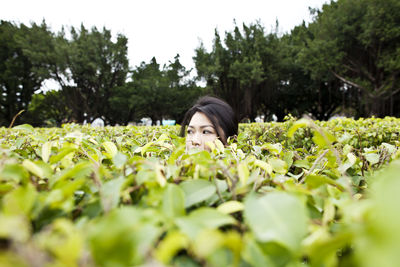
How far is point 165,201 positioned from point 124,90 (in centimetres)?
2790

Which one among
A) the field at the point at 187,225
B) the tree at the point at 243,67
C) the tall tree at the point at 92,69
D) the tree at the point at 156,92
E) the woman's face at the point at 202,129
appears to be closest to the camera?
the field at the point at 187,225

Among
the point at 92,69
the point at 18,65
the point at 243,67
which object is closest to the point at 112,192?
the point at 243,67

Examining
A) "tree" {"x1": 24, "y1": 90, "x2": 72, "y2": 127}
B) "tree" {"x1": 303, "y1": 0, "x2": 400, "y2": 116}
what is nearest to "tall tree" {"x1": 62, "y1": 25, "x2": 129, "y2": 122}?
"tree" {"x1": 24, "y1": 90, "x2": 72, "y2": 127}

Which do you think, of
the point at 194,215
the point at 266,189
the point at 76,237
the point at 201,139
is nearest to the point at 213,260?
the point at 194,215

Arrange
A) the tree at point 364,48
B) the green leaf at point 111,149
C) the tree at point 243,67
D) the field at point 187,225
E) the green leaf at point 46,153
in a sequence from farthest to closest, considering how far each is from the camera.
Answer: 1. the tree at point 243,67
2. the tree at point 364,48
3. the green leaf at point 111,149
4. the green leaf at point 46,153
5. the field at point 187,225

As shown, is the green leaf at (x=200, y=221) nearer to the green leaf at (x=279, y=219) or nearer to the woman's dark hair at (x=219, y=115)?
the green leaf at (x=279, y=219)

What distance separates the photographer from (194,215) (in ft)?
1.53

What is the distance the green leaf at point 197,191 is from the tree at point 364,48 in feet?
64.4

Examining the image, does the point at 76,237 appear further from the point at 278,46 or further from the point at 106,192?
the point at 278,46

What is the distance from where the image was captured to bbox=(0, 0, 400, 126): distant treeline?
59.8ft

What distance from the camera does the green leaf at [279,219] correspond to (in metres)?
0.39

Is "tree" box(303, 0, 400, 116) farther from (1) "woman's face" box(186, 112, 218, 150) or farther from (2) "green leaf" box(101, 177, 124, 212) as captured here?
(2) "green leaf" box(101, 177, 124, 212)

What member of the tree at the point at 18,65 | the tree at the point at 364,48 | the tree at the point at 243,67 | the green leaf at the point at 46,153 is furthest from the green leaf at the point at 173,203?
the tree at the point at 18,65

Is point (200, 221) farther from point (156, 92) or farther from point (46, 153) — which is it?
point (156, 92)
